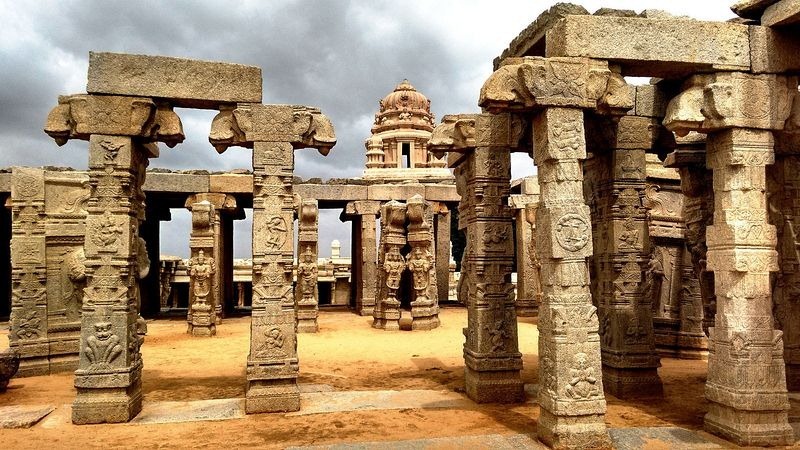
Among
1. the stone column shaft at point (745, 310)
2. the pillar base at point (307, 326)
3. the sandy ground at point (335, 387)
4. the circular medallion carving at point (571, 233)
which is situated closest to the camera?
the circular medallion carving at point (571, 233)

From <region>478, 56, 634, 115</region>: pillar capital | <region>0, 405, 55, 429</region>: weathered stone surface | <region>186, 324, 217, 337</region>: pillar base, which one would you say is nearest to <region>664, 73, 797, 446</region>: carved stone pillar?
<region>478, 56, 634, 115</region>: pillar capital

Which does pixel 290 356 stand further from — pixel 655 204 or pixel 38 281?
pixel 655 204

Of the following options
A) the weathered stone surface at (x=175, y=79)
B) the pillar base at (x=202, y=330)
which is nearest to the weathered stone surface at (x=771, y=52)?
the weathered stone surface at (x=175, y=79)

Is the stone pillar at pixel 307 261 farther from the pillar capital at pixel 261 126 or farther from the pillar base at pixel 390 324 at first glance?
the pillar capital at pixel 261 126

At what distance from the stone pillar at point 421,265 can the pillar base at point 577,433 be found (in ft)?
34.7

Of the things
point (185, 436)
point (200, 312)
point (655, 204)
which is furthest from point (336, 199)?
point (185, 436)

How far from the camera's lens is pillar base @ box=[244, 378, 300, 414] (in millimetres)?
7184

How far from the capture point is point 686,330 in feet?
37.6

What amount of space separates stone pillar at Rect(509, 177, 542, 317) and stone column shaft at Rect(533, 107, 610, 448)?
1247cm

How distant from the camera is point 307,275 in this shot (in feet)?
53.6

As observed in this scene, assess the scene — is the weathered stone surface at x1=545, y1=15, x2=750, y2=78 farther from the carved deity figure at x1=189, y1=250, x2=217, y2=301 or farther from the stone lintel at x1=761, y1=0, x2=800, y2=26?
the carved deity figure at x1=189, y1=250, x2=217, y2=301

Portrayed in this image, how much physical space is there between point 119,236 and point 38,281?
4.41m

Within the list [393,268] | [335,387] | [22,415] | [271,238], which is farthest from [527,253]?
[22,415]

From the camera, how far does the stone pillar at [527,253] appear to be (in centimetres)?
1816
